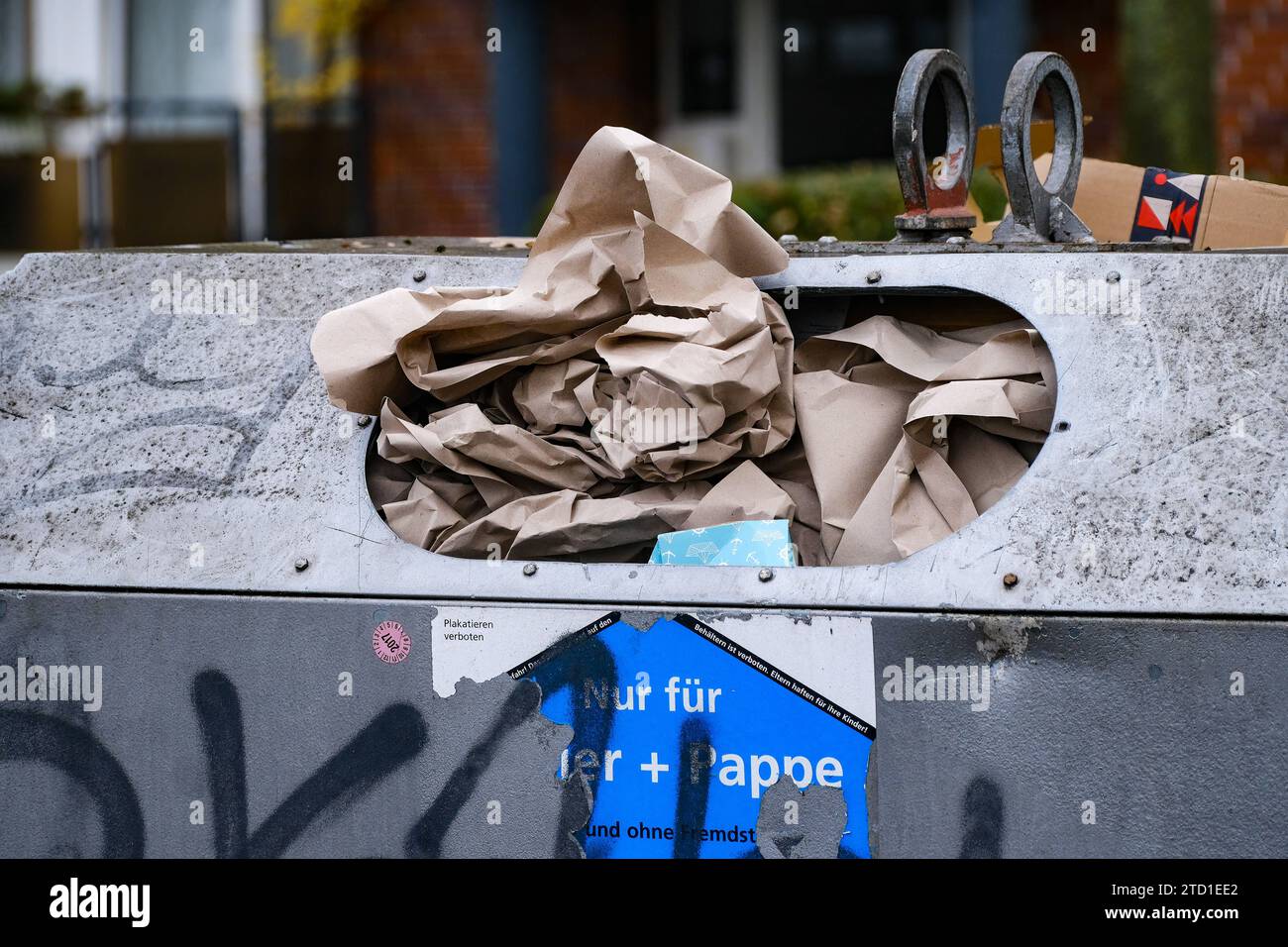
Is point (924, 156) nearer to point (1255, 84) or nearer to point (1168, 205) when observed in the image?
point (1168, 205)

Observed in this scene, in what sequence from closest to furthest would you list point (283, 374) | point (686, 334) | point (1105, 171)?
1. point (686, 334)
2. point (283, 374)
3. point (1105, 171)

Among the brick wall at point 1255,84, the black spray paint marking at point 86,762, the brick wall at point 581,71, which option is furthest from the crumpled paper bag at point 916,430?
the brick wall at point 581,71

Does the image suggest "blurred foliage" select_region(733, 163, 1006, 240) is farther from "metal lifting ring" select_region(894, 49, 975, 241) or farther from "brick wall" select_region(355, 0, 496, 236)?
"metal lifting ring" select_region(894, 49, 975, 241)

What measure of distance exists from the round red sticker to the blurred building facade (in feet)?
19.3

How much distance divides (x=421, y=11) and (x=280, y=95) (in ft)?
3.77

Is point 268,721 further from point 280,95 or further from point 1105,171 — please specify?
point 280,95

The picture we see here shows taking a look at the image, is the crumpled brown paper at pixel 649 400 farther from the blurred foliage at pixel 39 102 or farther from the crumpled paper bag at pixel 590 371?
the blurred foliage at pixel 39 102

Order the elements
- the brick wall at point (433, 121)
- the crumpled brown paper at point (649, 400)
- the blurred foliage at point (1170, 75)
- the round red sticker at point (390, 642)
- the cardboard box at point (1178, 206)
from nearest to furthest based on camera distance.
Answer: the round red sticker at point (390, 642) → the crumpled brown paper at point (649, 400) → the cardboard box at point (1178, 206) → the brick wall at point (433, 121) → the blurred foliage at point (1170, 75)

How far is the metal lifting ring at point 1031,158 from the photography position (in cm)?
235

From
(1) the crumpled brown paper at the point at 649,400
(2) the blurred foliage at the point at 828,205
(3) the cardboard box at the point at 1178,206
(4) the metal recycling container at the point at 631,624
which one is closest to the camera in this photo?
(4) the metal recycling container at the point at 631,624

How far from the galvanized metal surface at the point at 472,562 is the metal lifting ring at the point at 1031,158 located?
Result: 0.31m

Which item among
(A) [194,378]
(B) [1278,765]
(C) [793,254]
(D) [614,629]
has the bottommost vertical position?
(B) [1278,765]
